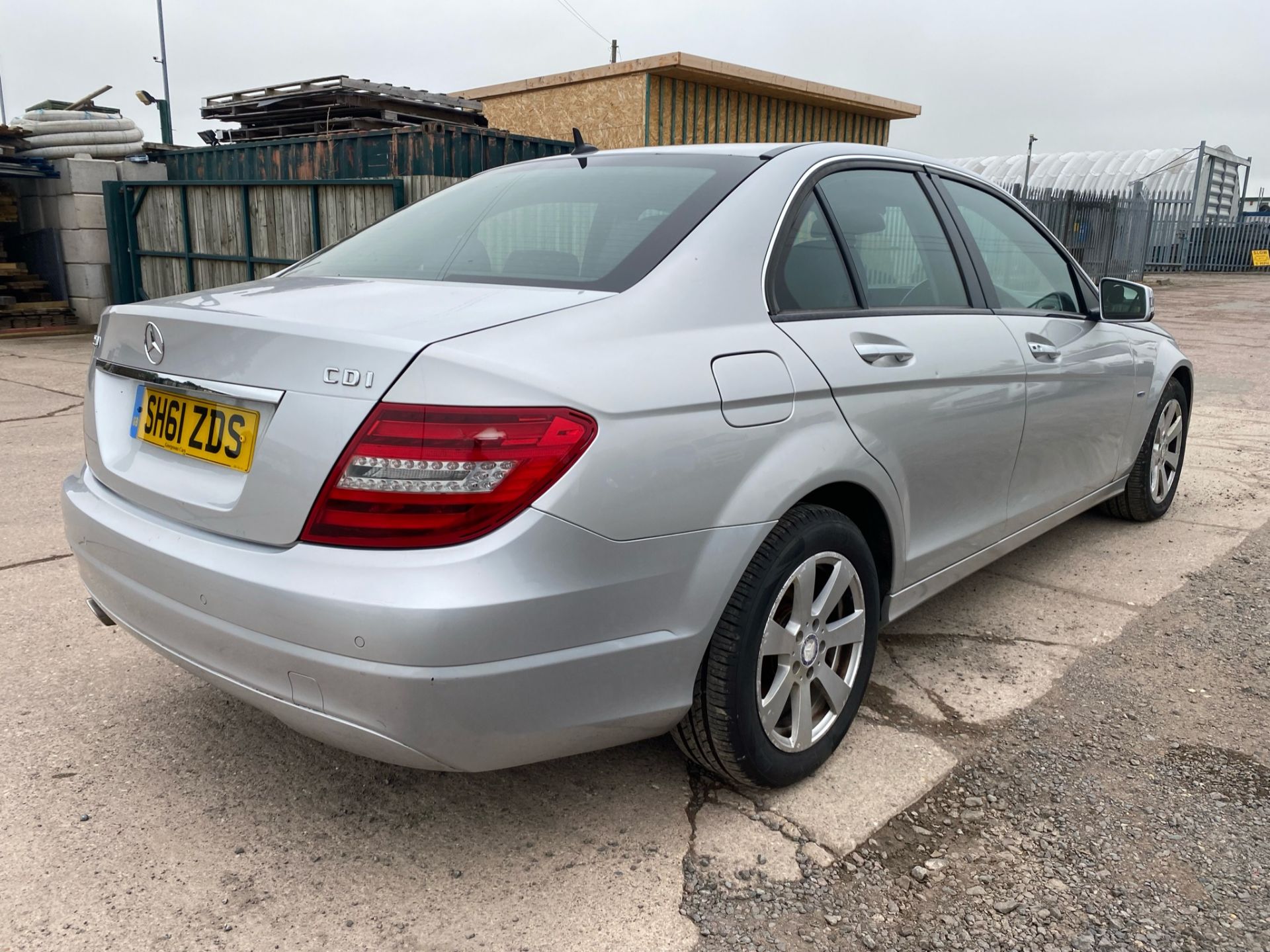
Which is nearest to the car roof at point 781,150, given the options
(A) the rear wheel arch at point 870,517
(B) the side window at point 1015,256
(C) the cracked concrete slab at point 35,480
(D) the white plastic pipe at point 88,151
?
(B) the side window at point 1015,256

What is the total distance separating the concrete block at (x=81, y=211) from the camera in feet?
40.7

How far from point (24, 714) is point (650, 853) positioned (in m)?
1.79

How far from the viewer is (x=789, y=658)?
7.67 ft

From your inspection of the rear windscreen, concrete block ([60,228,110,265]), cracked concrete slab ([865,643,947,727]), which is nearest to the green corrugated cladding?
concrete block ([60,228,110,265])

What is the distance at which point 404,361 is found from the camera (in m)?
1.81

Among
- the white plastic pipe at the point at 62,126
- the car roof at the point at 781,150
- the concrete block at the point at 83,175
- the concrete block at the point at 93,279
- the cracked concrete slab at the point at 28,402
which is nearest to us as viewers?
the car roof at the point at 781,150

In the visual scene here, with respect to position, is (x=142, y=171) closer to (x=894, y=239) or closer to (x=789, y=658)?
(x=894, y=239)

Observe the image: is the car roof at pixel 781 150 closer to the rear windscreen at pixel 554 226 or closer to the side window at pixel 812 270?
the rear windscreen at pixel 554 226

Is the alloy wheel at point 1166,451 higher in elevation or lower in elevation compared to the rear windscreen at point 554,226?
lower

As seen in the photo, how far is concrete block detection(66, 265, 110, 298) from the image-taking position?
12609 mm

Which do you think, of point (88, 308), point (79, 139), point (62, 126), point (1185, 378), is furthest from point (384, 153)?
point (1185, 378)

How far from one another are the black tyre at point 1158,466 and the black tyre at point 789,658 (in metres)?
2.54

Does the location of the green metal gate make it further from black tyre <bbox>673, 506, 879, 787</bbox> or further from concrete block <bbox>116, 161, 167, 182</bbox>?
black tyre <bbox>673, 506, 879, 787</bbox>

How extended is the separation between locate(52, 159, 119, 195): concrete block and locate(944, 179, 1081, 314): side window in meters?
12.1
